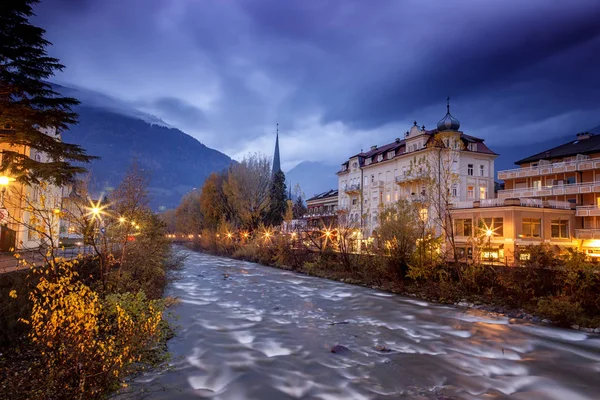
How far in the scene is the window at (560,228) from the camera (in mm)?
39344

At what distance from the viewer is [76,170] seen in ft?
61.7

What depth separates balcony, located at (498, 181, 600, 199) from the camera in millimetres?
39941

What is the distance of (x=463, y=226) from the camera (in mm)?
41438

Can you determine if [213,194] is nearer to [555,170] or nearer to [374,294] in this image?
[374,294]

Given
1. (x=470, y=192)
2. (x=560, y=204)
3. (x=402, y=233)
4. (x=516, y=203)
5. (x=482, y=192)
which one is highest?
(x=482, y=192)

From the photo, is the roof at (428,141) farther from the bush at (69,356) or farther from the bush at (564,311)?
the bush at (69,356)

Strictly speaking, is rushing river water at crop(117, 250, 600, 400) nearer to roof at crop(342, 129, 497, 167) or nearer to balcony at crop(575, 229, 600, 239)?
balcony at crop(575, 229, 600, 239)

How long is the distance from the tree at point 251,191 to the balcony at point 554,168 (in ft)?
103

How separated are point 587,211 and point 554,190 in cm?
426

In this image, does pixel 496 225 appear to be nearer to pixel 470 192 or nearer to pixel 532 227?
pixel 532 227

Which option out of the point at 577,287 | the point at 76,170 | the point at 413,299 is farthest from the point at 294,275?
the point at 577,287

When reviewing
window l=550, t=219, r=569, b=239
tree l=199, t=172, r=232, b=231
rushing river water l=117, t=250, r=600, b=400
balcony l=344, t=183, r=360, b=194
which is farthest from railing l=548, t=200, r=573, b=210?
tree l=199, t=172, r=232, b=231

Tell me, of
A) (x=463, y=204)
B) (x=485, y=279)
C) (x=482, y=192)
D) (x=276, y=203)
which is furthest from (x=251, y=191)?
(x=485, y=279)

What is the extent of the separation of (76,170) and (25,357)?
1313 cm
